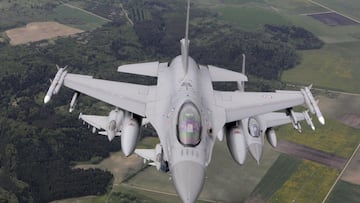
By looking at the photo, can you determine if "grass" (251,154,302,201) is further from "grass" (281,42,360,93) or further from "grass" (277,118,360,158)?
"grass" (281,42,360,93)

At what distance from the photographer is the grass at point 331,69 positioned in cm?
13500

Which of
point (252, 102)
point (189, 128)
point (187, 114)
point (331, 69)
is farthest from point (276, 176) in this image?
point (331, 69)

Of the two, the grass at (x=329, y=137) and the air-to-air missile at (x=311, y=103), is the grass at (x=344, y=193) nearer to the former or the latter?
the grass at (x=329, y=137)

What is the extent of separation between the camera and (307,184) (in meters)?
85.4

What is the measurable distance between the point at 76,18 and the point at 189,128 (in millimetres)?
152960

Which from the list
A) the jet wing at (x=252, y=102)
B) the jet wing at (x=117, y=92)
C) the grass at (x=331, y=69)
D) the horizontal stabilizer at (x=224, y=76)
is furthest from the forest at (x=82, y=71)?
the jet wing at (x=252, y=102)

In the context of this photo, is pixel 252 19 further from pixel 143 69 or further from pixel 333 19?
pixel 143 69

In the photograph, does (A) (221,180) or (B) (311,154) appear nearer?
(A) (221,180)

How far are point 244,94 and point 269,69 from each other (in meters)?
95.3

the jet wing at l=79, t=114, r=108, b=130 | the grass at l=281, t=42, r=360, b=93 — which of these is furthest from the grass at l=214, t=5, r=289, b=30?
the jet wing at l=79, t=114, r=108, b=130

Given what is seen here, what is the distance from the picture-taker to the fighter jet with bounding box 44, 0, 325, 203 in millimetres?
42719

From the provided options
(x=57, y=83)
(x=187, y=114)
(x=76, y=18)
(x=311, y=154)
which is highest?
(x=187, y=114)

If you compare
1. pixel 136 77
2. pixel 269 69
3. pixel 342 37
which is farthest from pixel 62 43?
pixel 342 37

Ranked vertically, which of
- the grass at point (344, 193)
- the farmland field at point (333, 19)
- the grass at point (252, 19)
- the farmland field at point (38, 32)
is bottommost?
the grass at point (252, 19)
